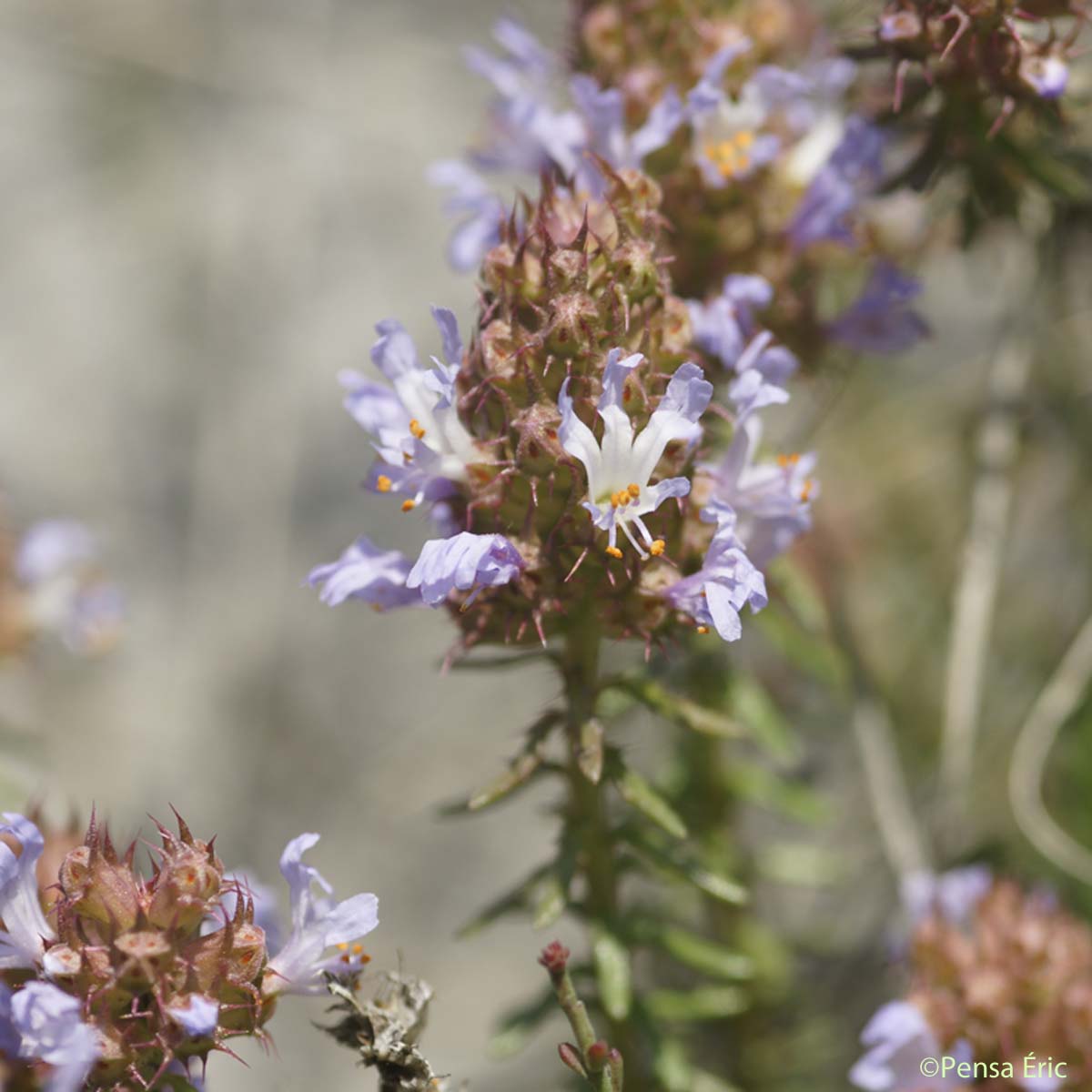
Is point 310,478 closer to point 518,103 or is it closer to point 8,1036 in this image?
point 518,103

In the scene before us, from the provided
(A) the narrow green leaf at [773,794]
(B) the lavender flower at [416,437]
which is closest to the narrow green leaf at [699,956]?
(A) the narrow green leaf at [773,794]

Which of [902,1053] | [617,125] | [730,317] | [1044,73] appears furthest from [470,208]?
[902,1053]

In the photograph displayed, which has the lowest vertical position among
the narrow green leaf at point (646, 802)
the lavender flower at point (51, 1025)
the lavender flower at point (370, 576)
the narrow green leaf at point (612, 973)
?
the narrow green leaf at point (612, 973)

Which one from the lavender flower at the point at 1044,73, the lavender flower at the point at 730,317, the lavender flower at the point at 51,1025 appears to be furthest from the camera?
the lavender flower at the point at 730,317

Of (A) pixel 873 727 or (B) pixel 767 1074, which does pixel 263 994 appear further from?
(A) pixel 873 727

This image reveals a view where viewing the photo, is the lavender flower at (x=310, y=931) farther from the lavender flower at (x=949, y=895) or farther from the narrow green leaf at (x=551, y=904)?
the lavender flower at (x=949, y=895)

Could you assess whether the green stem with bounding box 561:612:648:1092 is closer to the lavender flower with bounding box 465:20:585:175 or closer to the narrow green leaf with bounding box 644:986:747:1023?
the narrow green leaf with bounding box 644:986:747:1023
